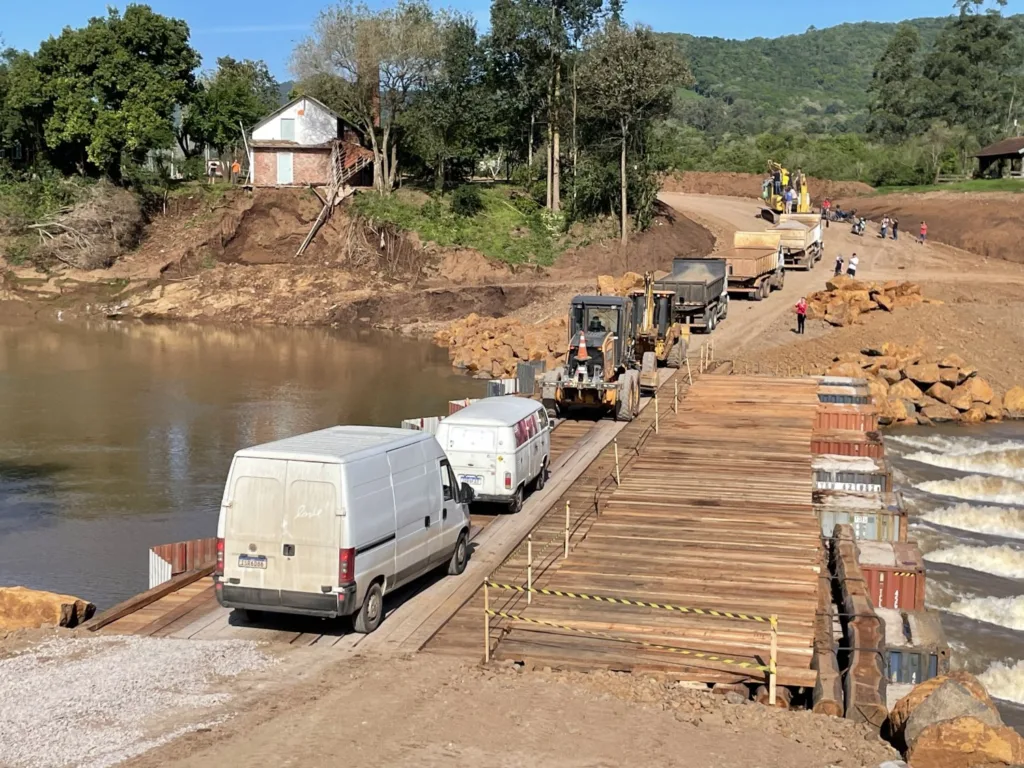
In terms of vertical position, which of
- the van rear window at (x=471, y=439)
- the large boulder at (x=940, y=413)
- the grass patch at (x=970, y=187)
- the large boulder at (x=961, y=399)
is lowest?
the large boulder at (x=940, y=413)

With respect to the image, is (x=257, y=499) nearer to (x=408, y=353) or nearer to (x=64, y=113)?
(x=408, y=353)

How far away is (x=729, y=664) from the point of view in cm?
1213

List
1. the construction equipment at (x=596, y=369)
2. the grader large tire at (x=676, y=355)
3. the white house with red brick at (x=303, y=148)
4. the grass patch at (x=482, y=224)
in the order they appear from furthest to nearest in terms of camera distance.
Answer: the white house with red brick at (x=303, y=148) < the grass patch at (x=482, y=224) < the grader large tire at (x=676, y=355) < the construction equipment at (x=596, y=369)

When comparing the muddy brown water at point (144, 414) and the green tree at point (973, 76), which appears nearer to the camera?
the muddy brown water at point (144, 414)

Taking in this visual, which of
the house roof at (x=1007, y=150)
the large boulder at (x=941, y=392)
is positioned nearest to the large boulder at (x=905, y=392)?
the large boulder at (x=941, y=392)

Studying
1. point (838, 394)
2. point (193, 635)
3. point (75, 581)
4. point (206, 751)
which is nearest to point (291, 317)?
point (838, 394)

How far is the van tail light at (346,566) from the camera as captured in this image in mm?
13164

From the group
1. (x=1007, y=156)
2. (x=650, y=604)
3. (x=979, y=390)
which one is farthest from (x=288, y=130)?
(x=650, y=604)

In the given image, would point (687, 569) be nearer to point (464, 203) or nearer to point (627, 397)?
point (627, 397)

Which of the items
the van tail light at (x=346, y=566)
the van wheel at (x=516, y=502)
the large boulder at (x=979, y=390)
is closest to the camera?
the van tail light at (x=346, y=566)

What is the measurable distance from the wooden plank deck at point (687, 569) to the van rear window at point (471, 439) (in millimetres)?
1875

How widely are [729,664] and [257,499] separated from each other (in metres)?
5.88

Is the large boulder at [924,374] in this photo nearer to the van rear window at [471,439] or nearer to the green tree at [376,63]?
the van rear window at [471,439]

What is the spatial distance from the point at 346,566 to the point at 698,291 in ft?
100
